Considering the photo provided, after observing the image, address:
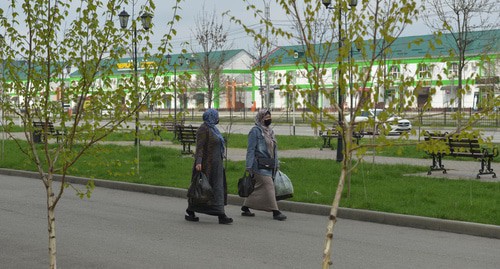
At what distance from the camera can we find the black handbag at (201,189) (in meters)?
12.2

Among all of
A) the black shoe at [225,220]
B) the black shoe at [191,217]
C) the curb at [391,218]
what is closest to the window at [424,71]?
the curb at [391,218]

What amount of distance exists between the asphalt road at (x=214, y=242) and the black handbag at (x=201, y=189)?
40cm

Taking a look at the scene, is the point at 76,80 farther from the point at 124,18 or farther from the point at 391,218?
the point at 124,18

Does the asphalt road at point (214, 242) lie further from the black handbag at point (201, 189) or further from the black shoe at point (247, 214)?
the black handbag at point (201, 189)

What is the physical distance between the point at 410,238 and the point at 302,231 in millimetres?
1445

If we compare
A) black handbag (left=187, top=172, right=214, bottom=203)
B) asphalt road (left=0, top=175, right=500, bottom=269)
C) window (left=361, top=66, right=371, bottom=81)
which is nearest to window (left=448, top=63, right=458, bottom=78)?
window (left=361, top=66, right=371, bottom=81)

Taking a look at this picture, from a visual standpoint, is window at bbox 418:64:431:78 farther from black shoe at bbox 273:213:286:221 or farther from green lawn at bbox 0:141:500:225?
black shoe at bbox 273:213:286:221

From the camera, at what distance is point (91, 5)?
7.82 m

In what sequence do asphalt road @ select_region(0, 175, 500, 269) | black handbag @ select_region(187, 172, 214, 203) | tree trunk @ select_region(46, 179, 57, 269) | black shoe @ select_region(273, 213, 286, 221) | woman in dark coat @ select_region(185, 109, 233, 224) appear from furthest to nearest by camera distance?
black shoe @ select_region(273, 213, 286, 221) < woman in dark coat @ select_region(185, 109, 233, 224) < black handbag @ select_region(187, 172, 214, 203) < asphalt road @ select_region(0, 175, 500, 269) < tree trunk @ select_region(46, 179, 57, 269)

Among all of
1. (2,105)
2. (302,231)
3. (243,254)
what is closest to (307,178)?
(302,231)

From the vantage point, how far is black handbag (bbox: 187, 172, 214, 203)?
480 inches

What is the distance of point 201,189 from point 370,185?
529 cm

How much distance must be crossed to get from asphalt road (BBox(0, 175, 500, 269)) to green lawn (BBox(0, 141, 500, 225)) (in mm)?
833

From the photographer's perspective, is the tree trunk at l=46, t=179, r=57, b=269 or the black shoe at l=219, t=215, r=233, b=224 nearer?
the tree trunk at l=46, t=179, r=57, b=269
